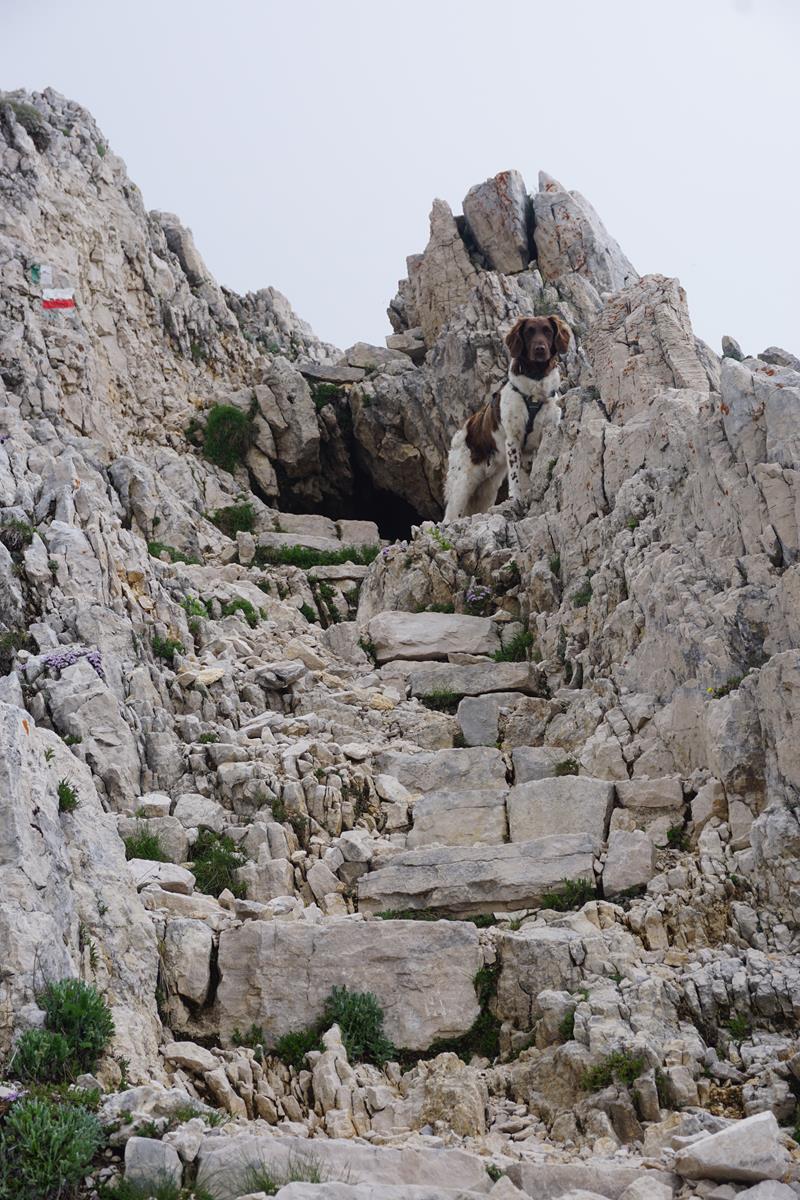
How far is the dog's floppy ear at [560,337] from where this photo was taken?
64.1 ft

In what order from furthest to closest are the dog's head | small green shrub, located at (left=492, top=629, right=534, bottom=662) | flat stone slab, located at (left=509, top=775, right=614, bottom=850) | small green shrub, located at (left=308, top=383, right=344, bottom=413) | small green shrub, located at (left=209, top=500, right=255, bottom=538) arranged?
small green shrub, located at (left=308, top=383, right=344, bottom=413) → small green shrub, located at (left=209, top=500, right=255, bottom=538) → the dog's head → small green shrub, located at (left=492, top=629, right=534, bottom=662) → flat stone slab, located at (left=509, top=775, right=614, bottom=850)

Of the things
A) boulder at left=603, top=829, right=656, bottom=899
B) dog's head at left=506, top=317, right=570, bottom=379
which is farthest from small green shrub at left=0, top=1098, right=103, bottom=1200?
dog's head at left=506, top=317, right=570, bottom=379

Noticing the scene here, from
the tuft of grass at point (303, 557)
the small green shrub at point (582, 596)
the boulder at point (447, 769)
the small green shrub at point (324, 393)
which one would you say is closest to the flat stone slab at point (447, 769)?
the boulder at point (447, 769)

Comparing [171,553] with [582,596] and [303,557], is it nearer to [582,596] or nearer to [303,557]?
[303,557]

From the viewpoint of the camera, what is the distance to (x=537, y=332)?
63.3 ft

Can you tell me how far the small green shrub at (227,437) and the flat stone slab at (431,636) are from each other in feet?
28.8

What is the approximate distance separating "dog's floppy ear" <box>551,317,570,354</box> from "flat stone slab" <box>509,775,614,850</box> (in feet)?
32.1

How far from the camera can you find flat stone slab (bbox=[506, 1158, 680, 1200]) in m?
6.85

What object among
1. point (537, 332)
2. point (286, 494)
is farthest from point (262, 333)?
point (537, 332)

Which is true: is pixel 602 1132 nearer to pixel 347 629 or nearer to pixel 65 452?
pixel 347 629

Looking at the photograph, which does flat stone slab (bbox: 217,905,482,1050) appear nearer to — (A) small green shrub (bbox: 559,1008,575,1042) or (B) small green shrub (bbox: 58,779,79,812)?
(A) small green shrub (bbox: 559,1008,575,1042)

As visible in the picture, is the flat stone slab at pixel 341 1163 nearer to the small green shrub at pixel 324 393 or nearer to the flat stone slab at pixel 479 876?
the flat stone slab at pixel 479 876

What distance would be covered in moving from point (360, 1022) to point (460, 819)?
10.4 ft

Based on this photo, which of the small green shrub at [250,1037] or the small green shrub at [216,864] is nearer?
the small green shrub at [250,1037]
